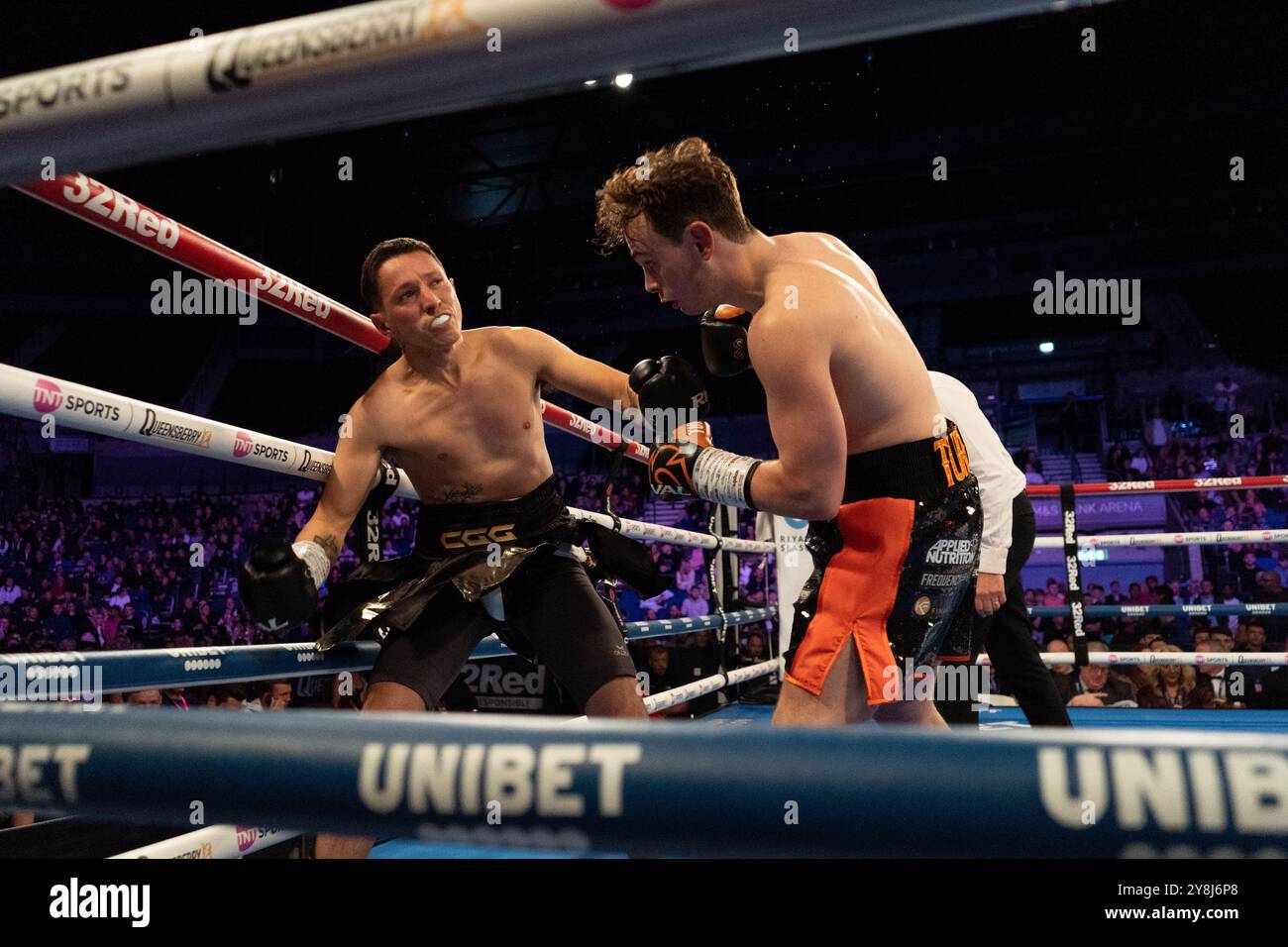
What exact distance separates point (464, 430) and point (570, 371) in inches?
10.9

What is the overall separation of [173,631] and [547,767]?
10062mm

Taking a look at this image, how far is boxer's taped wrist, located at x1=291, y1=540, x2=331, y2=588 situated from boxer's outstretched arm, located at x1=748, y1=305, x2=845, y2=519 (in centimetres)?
86

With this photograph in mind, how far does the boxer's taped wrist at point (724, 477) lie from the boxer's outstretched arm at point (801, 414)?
72 mm

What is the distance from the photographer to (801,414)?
5.07 feet

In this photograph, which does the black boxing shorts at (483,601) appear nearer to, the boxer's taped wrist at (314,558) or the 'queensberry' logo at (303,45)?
the boxer's taped wrist at (314,558)

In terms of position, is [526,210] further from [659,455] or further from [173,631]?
[659,455]

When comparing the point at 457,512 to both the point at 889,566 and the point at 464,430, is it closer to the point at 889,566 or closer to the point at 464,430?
the point at 464,430

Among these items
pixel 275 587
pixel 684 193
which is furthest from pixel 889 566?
pixel 275 587

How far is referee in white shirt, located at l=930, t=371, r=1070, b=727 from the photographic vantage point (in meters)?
2.64

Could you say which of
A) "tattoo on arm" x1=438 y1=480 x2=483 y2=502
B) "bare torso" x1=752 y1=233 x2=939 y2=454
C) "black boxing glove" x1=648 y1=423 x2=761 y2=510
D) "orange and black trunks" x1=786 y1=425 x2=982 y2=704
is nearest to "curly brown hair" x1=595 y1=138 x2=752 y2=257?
"bare torso" x1=752 y1=233 x2=939 y2=454

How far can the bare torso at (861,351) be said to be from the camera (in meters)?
1.64

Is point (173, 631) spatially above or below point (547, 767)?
below

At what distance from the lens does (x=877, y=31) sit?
0.65 meters
